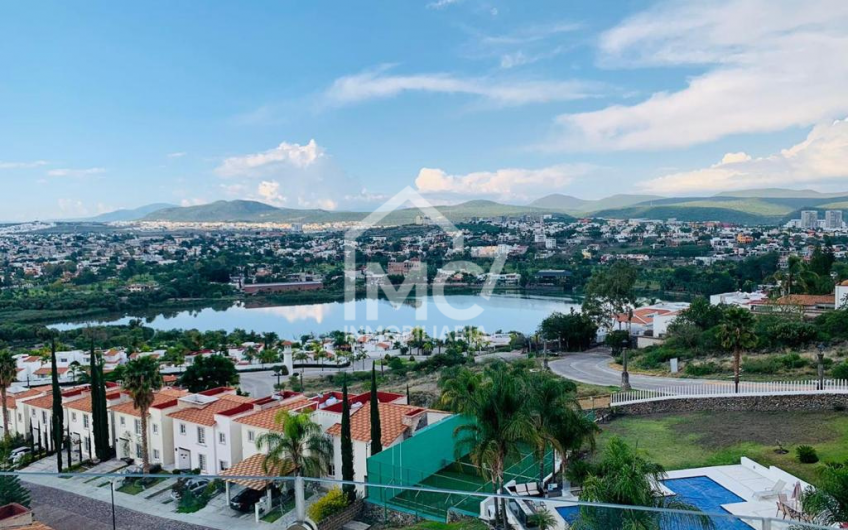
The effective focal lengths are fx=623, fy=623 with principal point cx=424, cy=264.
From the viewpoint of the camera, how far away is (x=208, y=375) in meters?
21.0

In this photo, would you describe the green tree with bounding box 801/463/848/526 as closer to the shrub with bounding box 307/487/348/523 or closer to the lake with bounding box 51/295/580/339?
the shrub with bounding box 307/487/348/523

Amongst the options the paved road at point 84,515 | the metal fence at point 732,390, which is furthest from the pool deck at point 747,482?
the paved road at point 84,515

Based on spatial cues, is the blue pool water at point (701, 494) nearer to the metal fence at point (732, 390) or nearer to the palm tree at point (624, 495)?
the palm tree at point (624, 495)

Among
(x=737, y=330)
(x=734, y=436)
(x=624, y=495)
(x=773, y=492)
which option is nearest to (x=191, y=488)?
(x=624, y=495)

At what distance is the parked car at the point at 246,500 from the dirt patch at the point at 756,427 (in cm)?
736

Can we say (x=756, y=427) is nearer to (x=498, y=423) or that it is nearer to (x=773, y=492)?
(x=773, y=492)

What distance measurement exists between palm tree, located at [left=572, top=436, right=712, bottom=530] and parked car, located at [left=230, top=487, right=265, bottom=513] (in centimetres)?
625

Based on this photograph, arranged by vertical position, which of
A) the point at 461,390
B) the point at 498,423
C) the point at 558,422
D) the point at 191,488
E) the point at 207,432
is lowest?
the point at 191,488

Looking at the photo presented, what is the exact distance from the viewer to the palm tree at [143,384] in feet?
43.0

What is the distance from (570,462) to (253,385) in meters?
18.5

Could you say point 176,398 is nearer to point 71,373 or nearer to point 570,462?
point 570,462

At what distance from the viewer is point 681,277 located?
167 feet

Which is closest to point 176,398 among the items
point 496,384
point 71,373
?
point 496,384

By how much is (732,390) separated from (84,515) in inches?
477
